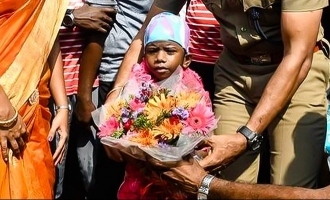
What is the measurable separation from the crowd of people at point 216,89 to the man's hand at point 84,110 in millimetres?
18

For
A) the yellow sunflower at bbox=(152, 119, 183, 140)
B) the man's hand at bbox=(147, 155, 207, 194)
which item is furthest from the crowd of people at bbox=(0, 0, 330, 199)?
the yellow sunflower at bbox=(152, 119, 183, 140)

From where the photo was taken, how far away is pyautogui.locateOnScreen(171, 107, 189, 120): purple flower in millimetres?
3777

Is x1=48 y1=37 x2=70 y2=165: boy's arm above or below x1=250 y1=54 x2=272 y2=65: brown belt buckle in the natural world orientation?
below

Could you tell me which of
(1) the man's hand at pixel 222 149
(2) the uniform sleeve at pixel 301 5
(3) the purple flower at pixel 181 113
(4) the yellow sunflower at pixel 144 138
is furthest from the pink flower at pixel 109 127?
(2) the uniform sleeve at pixel 301 5

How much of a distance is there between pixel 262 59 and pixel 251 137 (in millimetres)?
410

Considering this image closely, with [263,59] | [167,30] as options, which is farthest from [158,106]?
[263,59]

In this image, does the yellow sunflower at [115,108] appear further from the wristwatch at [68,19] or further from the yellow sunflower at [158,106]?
the wristwatch at [68,19]

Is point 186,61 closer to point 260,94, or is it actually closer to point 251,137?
point 260,94

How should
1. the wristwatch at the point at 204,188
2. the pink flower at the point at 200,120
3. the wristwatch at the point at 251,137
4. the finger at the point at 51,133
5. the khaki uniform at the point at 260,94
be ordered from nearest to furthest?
the wristwatch at the point at 204,188 → the pink flower at the point at 200,120 → the wristwatch at the point at 251,137 → the khaki uniform at the point at 260,94 → the finger at the point at 51,133

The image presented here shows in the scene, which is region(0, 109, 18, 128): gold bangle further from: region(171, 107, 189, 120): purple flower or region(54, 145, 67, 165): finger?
region(171, 107, 189, 120): purple flower

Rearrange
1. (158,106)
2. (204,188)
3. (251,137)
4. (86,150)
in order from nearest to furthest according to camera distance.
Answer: (204,188) < (158,106) < (251,137) < (86,150)

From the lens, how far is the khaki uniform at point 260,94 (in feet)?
13.4

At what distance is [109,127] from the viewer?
12.8 ft

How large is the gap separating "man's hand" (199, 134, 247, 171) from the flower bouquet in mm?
67
